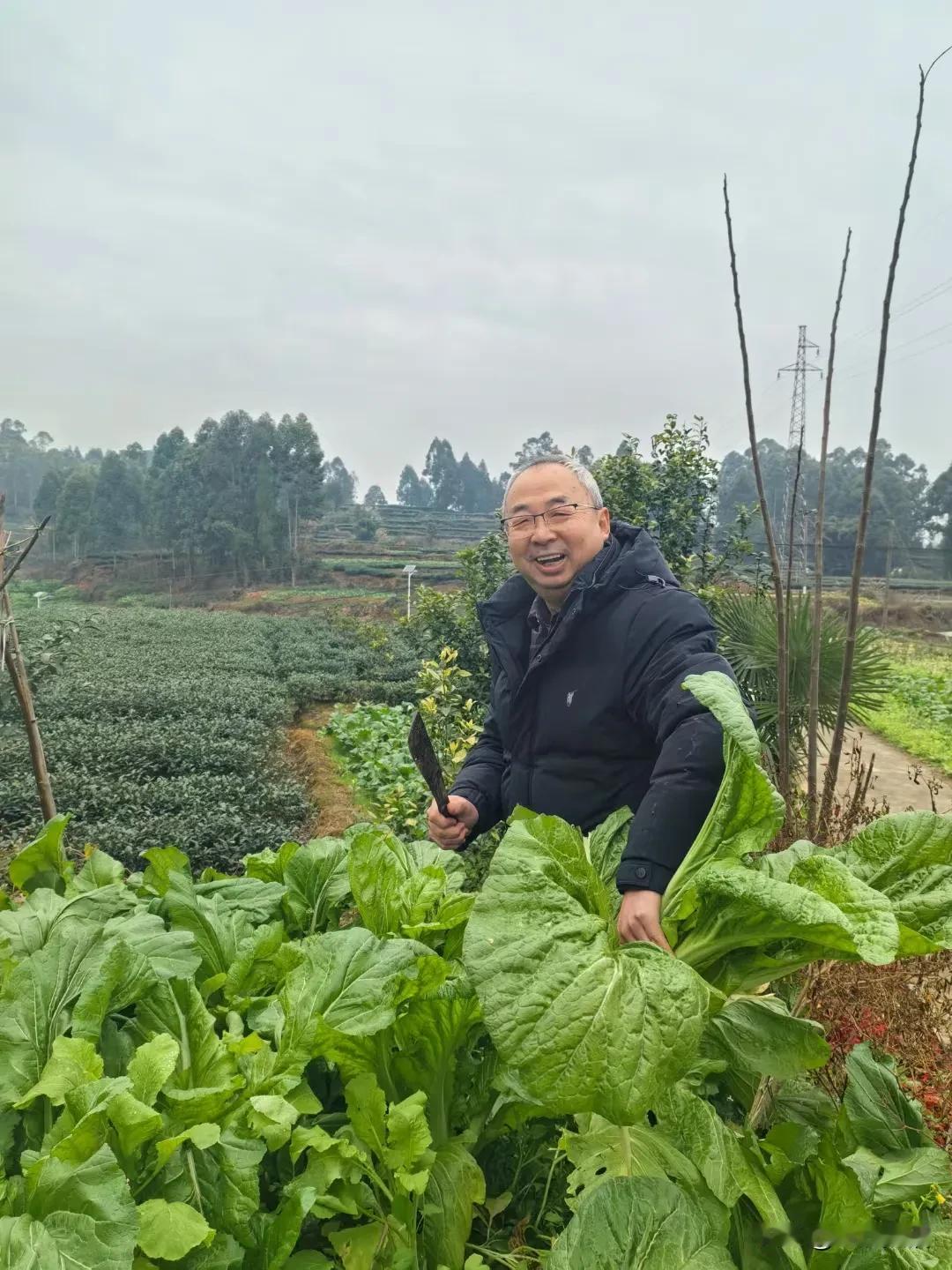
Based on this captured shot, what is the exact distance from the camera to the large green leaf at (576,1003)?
0.75 metres

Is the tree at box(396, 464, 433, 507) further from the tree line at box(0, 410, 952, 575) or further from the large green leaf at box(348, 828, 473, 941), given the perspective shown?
the large green leaf at box(348, 828, 473, 941)

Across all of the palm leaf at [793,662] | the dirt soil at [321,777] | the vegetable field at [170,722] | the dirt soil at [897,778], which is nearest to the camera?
the palm leaf at [793,662]

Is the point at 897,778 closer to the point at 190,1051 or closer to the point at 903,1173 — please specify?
the point at 903,1173

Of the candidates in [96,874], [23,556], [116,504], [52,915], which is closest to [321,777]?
[23,556]

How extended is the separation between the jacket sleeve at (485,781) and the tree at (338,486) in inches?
732

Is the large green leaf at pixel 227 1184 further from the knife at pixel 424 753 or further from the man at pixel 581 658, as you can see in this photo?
the man at pixel 581 658

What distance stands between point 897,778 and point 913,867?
28.2 ft

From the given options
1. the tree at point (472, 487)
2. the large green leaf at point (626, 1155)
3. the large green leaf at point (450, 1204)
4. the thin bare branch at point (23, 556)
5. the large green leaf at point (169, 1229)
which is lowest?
the large green leaf at point (450, 1204)

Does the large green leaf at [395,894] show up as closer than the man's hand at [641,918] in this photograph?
No

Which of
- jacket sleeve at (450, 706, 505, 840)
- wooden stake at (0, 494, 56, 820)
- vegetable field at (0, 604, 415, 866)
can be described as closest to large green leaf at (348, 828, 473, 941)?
jacket sleeve at (450, 706, 505, 840)

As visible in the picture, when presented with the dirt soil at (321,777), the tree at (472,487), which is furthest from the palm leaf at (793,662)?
the tree at (472,487)

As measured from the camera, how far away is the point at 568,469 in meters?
1.76

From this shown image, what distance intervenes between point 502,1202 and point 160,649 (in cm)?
1192

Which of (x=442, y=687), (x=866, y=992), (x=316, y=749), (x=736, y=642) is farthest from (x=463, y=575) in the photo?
(x=866, y=992)
